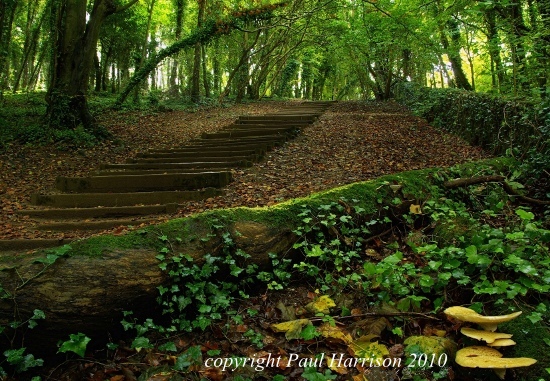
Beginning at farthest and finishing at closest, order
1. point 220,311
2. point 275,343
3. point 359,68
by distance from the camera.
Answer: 1. point 359,68
2. point 220,311
3. point 275,343

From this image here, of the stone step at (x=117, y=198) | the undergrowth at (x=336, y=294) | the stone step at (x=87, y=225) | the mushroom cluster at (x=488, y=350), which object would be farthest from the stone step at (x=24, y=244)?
the mushroom cluster at (x=488, y=350)

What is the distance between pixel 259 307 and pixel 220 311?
1.18 ft

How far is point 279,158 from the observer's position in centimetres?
802

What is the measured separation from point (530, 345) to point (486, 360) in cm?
55

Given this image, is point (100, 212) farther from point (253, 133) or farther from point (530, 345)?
point (530, 345)

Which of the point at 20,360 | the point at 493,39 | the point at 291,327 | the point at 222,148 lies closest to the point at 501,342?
the point at 291,327

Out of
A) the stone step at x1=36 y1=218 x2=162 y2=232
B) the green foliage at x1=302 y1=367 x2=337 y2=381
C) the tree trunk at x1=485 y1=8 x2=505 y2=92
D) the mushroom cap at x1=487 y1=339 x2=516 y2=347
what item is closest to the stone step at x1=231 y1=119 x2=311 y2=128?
the tree trunk at x1=485 y1=8 x2=505 y2=92

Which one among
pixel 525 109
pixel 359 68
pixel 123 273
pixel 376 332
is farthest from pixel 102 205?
pixel 359 68

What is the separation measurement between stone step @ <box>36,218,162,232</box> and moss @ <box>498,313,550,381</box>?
14.1ft

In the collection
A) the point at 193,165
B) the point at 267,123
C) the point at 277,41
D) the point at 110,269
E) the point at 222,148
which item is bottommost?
the point at 110,269

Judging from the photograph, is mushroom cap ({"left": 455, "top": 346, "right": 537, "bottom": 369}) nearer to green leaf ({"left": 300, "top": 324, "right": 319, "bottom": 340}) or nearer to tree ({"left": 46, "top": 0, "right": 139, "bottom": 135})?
green leaf ({"left": 300, "top": 324, "right": 319, "bottom": 340})

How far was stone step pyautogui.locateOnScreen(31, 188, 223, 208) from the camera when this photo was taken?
5.97m

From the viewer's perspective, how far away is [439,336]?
2.79m

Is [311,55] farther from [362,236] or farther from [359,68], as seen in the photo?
[362,236]
